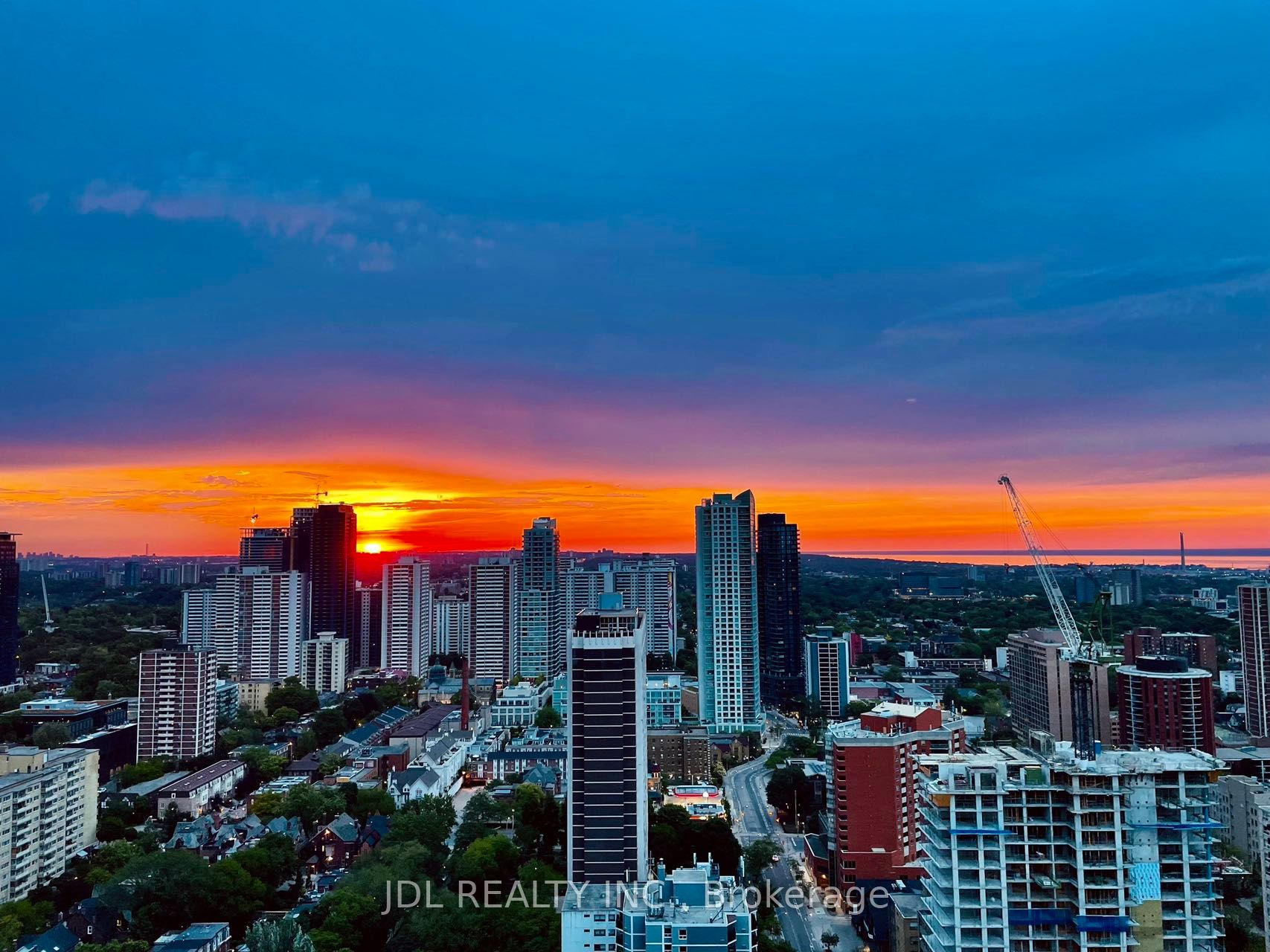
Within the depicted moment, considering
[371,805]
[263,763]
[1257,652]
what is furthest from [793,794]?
[1257,652]

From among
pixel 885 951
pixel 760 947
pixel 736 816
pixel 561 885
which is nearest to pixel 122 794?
pixel 561 885

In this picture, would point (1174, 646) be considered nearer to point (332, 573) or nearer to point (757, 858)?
point (757, 858)

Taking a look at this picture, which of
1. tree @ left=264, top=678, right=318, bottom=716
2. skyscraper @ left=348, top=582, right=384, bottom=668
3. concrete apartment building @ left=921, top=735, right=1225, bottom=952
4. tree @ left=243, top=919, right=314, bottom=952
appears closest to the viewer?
concrete apartment building @ left=921, top=735, right=1225, bottom=952

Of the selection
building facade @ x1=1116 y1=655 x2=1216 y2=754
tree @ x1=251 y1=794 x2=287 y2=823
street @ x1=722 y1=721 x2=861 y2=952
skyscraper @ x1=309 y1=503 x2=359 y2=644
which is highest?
skyscraper @ x1=309 y1=503 x2=359 y2=644

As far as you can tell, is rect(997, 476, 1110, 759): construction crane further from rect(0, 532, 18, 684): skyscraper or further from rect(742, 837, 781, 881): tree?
rect(0, 532, 18, 684): skyscraper

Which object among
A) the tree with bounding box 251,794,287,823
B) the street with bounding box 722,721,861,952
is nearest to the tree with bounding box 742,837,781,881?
the street with bounding box 722,721,861,952

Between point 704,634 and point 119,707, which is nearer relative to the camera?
point 119,707

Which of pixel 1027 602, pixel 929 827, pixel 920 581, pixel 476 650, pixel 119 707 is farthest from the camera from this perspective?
pixel 920 581

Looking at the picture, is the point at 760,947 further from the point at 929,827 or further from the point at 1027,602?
the point at 1027,602

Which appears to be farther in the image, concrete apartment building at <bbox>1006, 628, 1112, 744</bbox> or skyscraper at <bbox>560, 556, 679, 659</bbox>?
skyscraper at <bbox>560, 556, 679, 659</bbox>
